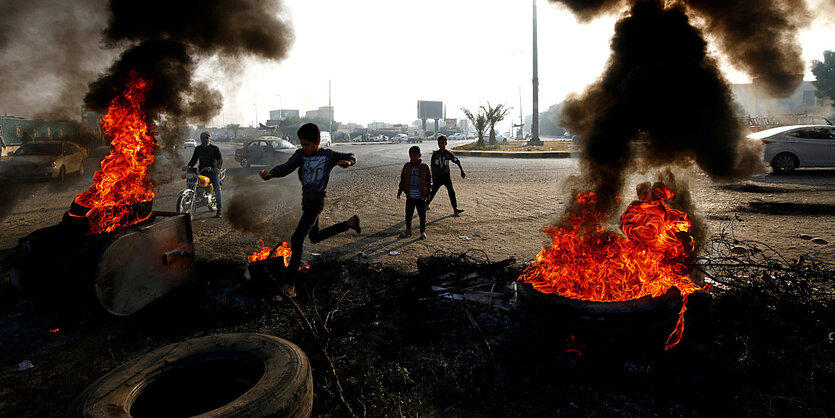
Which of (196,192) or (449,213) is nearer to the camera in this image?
(449,213)

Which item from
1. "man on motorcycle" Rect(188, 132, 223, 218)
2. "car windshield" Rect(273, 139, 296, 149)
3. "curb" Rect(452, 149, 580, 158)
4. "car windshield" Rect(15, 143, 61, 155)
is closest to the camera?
"man on motorcycle" Rect(188, 132, 223, 218)

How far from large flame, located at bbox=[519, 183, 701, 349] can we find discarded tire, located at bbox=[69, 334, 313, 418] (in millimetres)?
1940

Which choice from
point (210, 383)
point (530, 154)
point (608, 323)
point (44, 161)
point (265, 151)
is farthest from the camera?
point (530, 154)

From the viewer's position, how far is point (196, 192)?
9.69m

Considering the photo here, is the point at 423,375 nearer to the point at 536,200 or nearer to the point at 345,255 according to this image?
the point at 345,255

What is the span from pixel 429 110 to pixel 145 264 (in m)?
86.4

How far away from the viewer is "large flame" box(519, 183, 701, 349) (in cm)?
329

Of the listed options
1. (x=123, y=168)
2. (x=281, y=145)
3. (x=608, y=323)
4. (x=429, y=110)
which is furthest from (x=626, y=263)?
(x=429, y=110)

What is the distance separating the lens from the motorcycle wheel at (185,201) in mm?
8883

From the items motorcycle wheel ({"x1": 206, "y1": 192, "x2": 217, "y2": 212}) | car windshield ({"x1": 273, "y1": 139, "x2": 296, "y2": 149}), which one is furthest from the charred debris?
car windshield ({"x1": 273, "y1": 139, "x2": 296, "y2": 149})

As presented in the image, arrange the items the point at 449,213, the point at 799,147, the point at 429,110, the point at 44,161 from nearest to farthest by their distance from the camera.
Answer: the point at 449,213, the point at 799,147, the point at 44,161, the point at 429,110

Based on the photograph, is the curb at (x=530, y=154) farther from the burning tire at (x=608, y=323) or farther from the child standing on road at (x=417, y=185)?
the burning tire at (x=608, y=323)

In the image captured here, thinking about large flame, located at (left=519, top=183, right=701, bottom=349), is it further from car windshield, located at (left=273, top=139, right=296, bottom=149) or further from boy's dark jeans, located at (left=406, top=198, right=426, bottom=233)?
car windshield, located at (left=273, top=139, right=296, bottom=149)

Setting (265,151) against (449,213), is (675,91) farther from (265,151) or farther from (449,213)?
(265,151)
